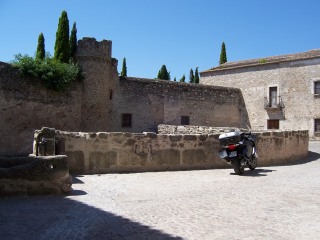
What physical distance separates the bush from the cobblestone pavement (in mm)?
13601

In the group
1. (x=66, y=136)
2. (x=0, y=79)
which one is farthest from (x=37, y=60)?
(x=66, y=136)

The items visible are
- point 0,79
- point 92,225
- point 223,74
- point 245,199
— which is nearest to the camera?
point 92,225

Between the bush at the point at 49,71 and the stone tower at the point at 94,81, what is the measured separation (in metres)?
0.83

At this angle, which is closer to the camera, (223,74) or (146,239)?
(146,239)

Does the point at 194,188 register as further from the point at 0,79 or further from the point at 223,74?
the point at 223,74

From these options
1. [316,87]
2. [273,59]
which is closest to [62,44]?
[273,59]

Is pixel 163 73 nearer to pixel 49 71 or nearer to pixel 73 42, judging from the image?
pixel 73 42

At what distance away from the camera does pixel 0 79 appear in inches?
727

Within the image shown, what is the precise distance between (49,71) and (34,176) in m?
15.3

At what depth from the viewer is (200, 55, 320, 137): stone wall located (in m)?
28.3

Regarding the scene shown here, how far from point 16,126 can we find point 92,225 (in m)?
16.2

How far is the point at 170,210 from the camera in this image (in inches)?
189

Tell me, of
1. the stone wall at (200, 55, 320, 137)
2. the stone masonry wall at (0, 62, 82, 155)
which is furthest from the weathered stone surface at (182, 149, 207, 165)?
the stone wall at (200, 55, 320, 137)

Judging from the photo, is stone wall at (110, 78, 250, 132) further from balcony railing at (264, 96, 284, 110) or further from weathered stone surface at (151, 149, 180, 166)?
weathered stone surface at (151, 149, 180, 166)
